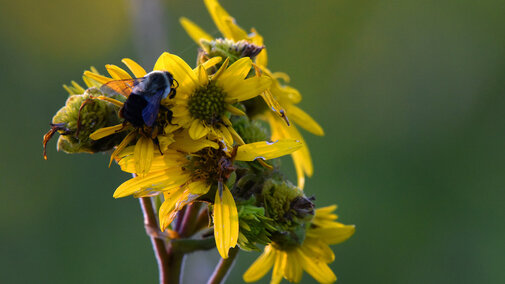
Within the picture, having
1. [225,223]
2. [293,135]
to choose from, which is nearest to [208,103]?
[225,223]

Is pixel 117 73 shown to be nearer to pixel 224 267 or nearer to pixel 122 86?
pixel 122 86

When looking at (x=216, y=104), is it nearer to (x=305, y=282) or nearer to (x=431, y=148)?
(x=305, y=282)

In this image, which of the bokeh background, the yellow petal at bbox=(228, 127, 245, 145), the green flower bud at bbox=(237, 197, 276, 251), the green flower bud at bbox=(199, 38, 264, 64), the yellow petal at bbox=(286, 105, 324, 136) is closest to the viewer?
the green flower bud at bbox=(237, 197, 276, 251)

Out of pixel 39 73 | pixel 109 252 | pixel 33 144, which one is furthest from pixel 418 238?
pixel 39 73

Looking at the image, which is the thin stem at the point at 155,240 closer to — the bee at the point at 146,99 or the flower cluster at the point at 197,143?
the flower cluster at the point at 197,143

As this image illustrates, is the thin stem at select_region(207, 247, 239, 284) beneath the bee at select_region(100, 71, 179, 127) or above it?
beneath

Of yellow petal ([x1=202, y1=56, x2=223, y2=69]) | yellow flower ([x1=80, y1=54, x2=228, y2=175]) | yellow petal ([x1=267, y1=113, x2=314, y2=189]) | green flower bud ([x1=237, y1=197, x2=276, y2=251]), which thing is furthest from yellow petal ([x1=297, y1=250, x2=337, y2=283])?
yellow petal ([x1=202, y1=56, x2=223, y2=69])

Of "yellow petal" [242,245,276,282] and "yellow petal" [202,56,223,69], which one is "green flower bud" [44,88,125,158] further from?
"yellow petal" [242,245,276,282]

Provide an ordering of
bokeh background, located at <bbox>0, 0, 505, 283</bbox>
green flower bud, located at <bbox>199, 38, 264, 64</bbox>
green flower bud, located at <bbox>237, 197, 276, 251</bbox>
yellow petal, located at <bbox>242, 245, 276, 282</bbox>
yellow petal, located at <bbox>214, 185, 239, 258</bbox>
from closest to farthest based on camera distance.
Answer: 1. yellow petal, located at <bbox>214, 185, 239, 258</bbox>
2. green flower bud, located at <bbox>237, 197, 276, 251</bbox>
3. green flower bud, located at <bbox>199, 38, 264, 64</bbox>
4. yellow petal, located at <bbox>242, 245, 276, 282</bbox>
5. bokeh background, located at <bbox>0, 0, 505, 283</bbox>
